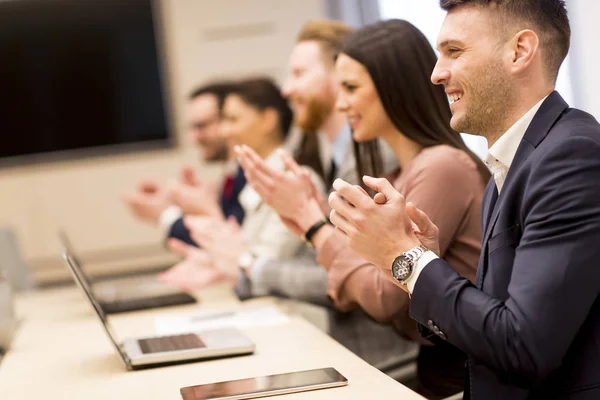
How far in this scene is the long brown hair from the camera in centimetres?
195

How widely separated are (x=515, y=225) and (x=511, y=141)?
0.15 m

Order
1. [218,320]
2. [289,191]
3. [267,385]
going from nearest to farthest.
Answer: [267,385] → [289,191] → [218,320]

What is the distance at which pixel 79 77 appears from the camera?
18.7 ft

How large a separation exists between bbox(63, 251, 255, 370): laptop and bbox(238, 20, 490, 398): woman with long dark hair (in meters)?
0.30

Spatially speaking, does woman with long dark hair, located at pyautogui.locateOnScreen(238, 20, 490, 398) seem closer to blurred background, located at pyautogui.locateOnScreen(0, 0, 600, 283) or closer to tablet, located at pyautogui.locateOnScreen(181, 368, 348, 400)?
tablet, located at pyautogui.locateOnScreen(181, 368, 348, 400)

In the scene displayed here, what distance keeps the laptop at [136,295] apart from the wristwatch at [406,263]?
4.18 ft

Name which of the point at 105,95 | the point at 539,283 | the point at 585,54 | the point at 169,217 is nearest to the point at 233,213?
the point at 169,217

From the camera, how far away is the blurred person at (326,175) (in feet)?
7.96

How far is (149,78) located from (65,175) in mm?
857

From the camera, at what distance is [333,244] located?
1982mm

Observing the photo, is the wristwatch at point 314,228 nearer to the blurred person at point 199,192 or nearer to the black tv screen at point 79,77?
the blurred person at point 199,192

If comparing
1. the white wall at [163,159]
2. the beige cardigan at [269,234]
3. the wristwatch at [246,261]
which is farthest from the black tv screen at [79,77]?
the wristwatch at [246,261]

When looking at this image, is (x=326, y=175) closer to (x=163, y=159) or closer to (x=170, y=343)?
(x=170, y=343)

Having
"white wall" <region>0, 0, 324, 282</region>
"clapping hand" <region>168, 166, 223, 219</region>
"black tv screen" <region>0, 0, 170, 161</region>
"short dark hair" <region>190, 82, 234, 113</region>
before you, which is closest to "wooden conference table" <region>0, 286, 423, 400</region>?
"clapping hand" <region>168, 166, 223, 219</region>
